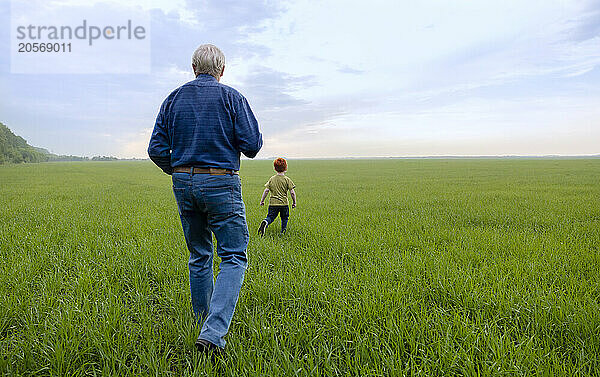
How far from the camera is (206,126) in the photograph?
2389 millimetres

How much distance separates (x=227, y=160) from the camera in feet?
7.95

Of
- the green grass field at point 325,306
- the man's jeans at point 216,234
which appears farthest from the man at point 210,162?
the green grass field at point 325,306

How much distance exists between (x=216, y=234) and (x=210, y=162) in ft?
1.81

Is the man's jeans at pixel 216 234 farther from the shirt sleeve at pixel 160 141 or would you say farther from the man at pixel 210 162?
the shirt sleeve at pixel 160 141

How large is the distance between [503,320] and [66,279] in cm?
488

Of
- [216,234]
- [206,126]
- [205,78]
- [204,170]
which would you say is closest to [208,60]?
[205,78]

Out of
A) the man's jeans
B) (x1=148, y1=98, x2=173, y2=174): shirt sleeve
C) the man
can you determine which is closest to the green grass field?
the man's jeans

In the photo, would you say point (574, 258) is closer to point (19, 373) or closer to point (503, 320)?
point (503, 320)

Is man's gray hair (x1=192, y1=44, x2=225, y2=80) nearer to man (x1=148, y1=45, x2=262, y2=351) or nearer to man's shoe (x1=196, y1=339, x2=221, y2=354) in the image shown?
man (x1=148, y1=45, x2=262, y2=351)

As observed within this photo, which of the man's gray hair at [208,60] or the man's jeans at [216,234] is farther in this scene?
the man's gray hair at [208,60]

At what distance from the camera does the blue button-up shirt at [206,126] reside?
238 centimetres

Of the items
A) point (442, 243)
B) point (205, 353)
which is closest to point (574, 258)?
point (442, 243)

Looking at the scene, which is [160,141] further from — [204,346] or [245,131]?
[204,346]

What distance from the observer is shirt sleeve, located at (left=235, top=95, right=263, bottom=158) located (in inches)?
96.7
